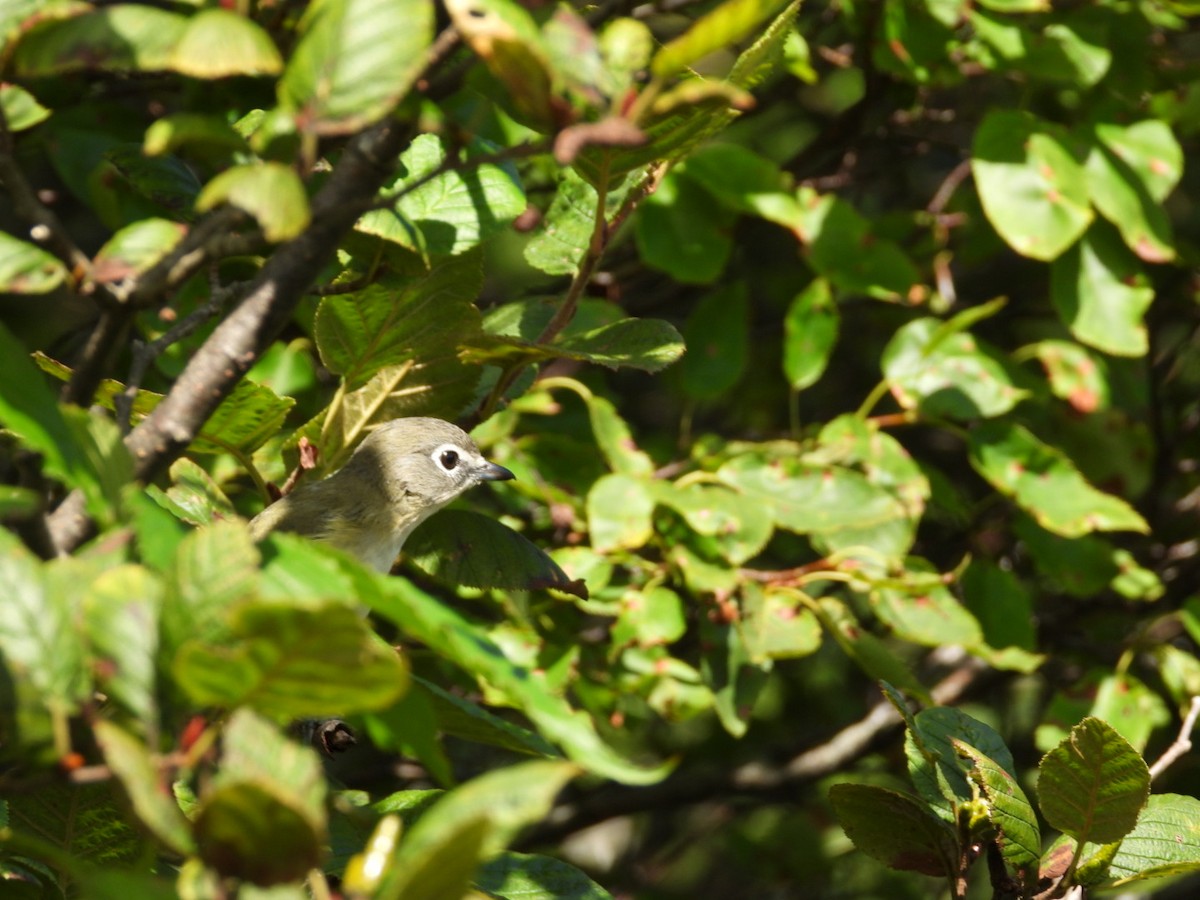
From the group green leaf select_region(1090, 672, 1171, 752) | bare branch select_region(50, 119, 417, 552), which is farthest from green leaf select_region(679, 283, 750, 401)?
bare branch select_region(50, 119, 417, 552)

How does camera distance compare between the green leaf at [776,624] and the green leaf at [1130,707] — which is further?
Answer: the green leaf at [1130,707]

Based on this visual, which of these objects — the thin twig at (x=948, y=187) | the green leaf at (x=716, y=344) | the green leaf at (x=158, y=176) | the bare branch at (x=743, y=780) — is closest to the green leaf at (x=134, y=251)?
the green leaf at (x=158, y=176)

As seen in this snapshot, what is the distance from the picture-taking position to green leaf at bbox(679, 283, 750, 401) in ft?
12.3

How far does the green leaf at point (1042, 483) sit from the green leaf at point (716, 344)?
68 cm

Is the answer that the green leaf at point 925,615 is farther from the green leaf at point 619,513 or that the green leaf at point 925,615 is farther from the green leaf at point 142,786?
the green leaf at point 142,786

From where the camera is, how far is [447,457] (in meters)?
3.38

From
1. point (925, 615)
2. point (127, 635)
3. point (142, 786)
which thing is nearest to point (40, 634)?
point (127, 635)

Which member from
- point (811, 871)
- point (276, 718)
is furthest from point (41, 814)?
point (811, 871)

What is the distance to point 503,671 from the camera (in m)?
1.21

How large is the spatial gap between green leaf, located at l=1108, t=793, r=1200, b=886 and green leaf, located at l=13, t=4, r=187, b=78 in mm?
1536

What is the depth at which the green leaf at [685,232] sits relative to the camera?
3.51 meters

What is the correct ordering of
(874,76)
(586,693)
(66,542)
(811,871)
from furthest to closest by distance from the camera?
(811,871) → (874,76) → (586,693) → (66,542)

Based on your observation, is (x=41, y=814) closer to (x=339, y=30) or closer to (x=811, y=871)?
(x=339, y=30)

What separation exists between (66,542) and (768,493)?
1.87 m
